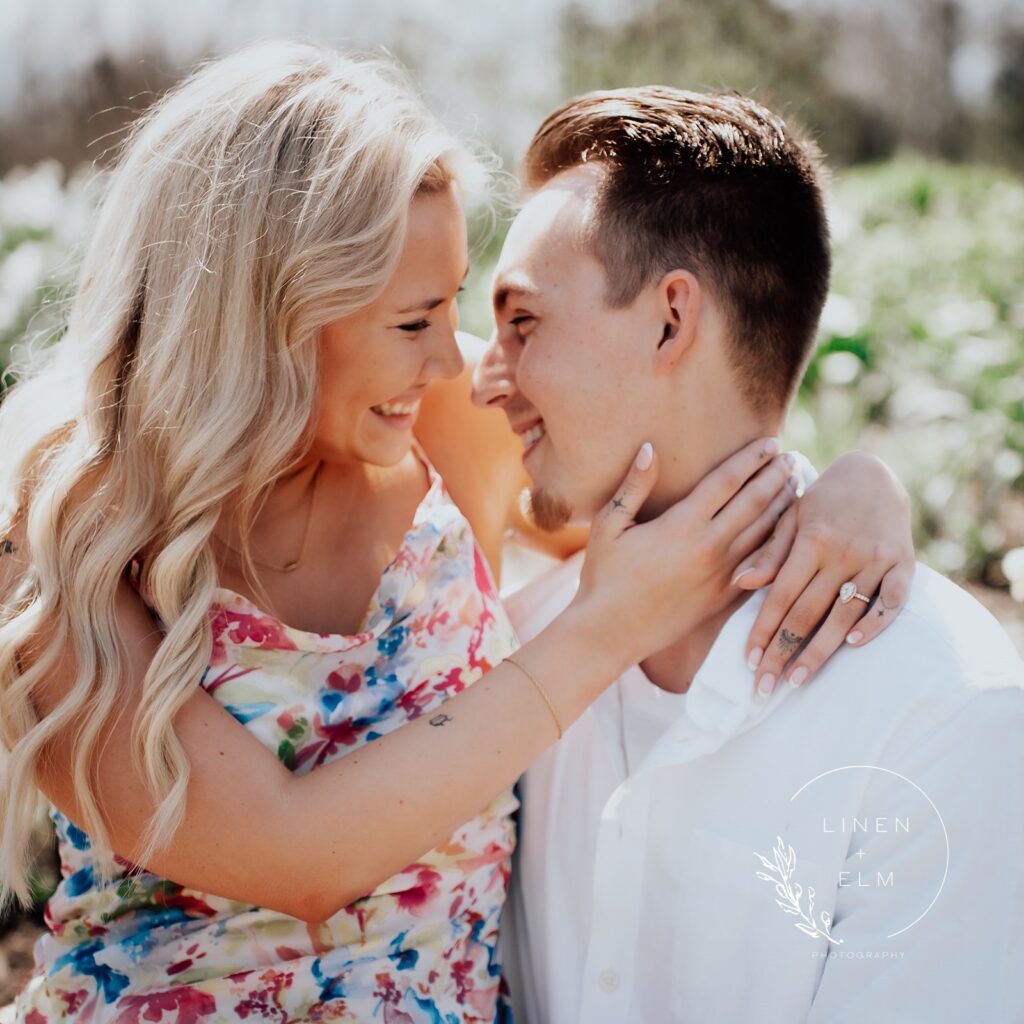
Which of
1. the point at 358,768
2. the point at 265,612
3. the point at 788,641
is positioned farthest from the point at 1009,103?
the point at 358,768

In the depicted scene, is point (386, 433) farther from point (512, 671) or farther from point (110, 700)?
point (110, 700)

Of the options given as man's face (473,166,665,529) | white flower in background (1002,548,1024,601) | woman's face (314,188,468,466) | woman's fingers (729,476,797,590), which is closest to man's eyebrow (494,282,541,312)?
man's face (473,166,665,529)

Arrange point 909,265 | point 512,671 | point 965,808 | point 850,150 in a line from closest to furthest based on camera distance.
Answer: point 965,808, point 512,671, point 909,265, point 850,150

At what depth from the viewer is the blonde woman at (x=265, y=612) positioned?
2117 mm

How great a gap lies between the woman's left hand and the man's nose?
0.73 m

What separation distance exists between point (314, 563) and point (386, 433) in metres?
0.35

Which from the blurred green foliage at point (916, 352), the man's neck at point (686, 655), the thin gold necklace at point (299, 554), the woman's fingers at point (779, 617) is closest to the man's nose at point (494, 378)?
the thin gold necklace at point (299, 554)

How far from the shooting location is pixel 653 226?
2514 mm

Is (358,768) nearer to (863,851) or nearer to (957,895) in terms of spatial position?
(863,851)

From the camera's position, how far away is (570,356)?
8.38 feet

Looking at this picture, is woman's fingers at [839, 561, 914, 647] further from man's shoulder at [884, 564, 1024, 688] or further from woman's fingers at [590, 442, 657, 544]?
woman's fingers at [590, 442, 657, 544]

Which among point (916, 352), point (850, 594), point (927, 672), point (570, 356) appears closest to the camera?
point (927, 672)

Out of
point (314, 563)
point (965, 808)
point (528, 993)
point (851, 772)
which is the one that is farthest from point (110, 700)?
point (965, 808)

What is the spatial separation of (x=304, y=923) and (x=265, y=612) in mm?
643
